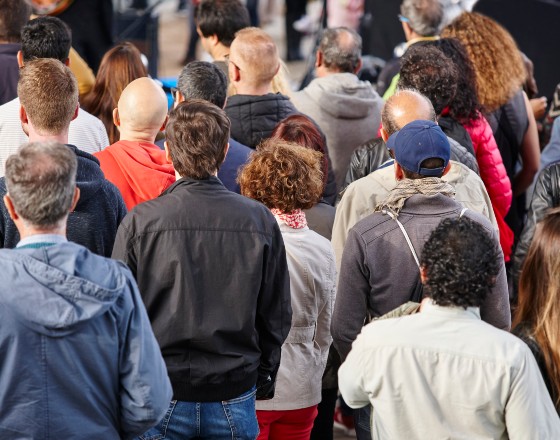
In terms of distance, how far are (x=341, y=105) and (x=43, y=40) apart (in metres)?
1.64

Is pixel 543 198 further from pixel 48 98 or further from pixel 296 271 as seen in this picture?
pixel 48 98

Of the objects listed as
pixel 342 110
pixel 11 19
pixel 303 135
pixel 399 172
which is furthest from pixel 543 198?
pixel 11 19

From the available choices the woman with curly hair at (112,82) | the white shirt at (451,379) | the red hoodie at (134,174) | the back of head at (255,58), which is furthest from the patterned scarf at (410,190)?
the woman with curly hair at (112,82)

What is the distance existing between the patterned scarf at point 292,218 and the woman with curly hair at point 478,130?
54.1 inches

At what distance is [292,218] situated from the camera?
390 centimetres

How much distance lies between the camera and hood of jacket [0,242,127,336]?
276 centimetres

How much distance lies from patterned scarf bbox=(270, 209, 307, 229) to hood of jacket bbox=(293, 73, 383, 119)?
1.91m

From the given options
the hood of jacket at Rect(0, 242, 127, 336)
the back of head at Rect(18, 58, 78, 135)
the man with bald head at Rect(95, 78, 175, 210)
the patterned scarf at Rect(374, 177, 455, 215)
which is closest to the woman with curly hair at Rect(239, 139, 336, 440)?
the patterned scarf at Rect(374, 177, 455, 215)

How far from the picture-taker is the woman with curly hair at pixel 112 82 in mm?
5469

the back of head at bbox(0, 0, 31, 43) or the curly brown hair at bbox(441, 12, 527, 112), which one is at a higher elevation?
the back of head at bbox(0, 0, 31, 43)

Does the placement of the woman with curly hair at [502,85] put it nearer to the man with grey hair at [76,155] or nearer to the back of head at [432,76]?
the back of head at [432,76]

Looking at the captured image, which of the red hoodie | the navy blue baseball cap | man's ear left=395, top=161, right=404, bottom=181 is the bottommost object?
the red hoodie

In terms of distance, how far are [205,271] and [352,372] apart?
2.14 ft

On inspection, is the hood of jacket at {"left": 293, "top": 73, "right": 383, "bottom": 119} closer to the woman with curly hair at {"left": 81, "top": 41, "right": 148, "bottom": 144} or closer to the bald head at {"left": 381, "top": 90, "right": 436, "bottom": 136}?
the woman with curly hair at {"left": 81, "top": 41, "right": 148, "bottom": 144}
